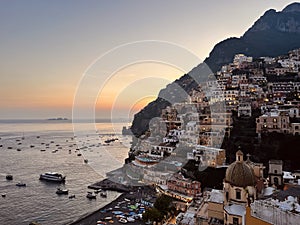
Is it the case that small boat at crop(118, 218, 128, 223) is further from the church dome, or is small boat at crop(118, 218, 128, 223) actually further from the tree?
the church dome

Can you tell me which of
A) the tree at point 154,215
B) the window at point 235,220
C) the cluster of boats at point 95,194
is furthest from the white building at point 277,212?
the cluster of boats at point 95,194

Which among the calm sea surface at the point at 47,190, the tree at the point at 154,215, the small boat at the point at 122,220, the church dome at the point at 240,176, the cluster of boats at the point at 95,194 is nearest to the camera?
the church dome at the point at 240,176

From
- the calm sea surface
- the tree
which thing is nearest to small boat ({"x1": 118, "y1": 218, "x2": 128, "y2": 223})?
the tree

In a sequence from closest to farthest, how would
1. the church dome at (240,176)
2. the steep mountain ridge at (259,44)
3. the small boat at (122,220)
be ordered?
the church dome at (240,176) < the small boat at (122,220) < the steep mountain ridge at (259,44)

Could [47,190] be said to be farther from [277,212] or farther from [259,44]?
[259,44]

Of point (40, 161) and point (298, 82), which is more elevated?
point (298, 82)

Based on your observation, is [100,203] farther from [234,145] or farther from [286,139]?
[286,139]

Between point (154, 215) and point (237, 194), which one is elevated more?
point (237, 194)

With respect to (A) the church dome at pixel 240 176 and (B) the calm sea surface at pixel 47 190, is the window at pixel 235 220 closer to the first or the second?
(A) the church dome at pixel 240 176

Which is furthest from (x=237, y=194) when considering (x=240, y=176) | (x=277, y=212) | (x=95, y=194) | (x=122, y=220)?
(x=95, y=194)

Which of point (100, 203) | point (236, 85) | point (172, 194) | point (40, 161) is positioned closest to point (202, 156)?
point (172, 194)

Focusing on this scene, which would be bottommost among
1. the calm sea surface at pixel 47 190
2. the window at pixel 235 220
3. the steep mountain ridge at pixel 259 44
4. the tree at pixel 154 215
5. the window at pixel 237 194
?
the calm sea surface at pixel 47 190
